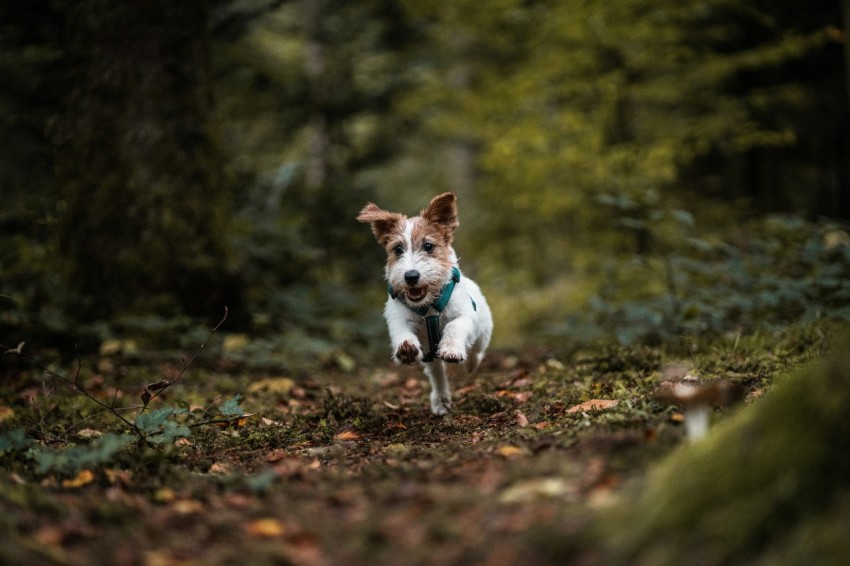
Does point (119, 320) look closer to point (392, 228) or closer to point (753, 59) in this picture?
point (392, 228)

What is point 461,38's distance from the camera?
18.4 meters

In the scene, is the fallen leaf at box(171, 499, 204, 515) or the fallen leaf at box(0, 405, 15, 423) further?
the fallen leaf at box(0, 405, 15, 423)

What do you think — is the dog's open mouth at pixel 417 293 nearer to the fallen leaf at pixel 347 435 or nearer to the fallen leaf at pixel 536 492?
the fallen leaf at pixel 347 435

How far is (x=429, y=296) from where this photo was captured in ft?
16.0

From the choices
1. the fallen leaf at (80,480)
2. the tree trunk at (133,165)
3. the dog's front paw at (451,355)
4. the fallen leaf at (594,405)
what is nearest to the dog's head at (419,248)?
the dog's front paw at (451,355)

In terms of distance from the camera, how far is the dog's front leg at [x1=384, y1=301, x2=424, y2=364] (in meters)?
4.45

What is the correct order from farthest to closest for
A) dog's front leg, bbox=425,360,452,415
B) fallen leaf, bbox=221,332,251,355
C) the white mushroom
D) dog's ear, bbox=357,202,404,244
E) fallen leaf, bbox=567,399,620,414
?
fallen leaf, bbox=221,332,251,355 → dog's ear, bbox=357,202,404,244 → dog's front leg, bbox=425,360,452,415 → fallen leaf, bbox=567,399,620,414 → the white mushroom

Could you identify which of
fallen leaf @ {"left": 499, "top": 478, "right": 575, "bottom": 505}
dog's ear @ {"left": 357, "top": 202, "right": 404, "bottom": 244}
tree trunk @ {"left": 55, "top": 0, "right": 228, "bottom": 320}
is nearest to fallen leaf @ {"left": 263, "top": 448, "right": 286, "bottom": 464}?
fallen leaf @ {"left": 499, "top": 478, "right": 575, "bottom": 505}

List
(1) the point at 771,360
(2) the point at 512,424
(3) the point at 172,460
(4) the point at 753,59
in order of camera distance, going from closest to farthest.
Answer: (3) the point at 172,460 < (2) the point at 512,424 < (1) the point at 771,360 < (4) the point at 753,59

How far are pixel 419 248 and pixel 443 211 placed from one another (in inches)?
17.9

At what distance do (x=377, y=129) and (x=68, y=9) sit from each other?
7365 millimetres

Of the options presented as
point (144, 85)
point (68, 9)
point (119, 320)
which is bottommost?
point (119, 320)

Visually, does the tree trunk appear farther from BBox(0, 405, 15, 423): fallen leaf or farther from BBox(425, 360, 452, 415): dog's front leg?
BBox(425, 360, 452, 415): dog's front leg

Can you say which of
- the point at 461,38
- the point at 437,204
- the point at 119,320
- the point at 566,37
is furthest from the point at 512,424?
the point at 461,38
